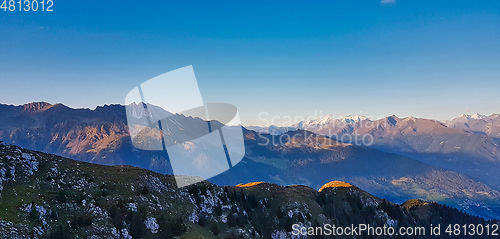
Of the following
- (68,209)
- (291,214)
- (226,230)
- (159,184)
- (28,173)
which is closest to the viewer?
(68,209)

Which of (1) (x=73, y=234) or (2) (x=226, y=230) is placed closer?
(1) (x=73, y=234)

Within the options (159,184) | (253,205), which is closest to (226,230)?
(159,184)

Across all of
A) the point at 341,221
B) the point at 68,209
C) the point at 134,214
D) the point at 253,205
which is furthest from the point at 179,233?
the point at 341,221

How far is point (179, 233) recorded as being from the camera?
9588cm

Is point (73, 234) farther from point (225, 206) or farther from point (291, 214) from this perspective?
Result: point (291, 214)

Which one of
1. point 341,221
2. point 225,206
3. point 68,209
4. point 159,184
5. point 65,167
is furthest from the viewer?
point 341,221

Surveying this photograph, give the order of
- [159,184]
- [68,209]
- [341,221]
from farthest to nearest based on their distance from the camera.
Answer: [341,221] → [159,184] → [68,209]

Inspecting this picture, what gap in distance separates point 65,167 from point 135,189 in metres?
26.0

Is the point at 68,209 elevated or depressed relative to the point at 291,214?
elevated

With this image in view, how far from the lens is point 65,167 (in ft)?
342

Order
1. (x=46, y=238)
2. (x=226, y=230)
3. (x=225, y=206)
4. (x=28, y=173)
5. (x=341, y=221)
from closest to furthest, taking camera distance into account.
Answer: (x=46, y=238) < (x=28, y=173) < (x=226, y=230) < (x=225, y=206) < (x=341, y=221)

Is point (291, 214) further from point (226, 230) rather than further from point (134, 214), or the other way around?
point (134, 214)

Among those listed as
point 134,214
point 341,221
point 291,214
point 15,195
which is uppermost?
point 15,195

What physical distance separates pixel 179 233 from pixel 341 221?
13154cm
